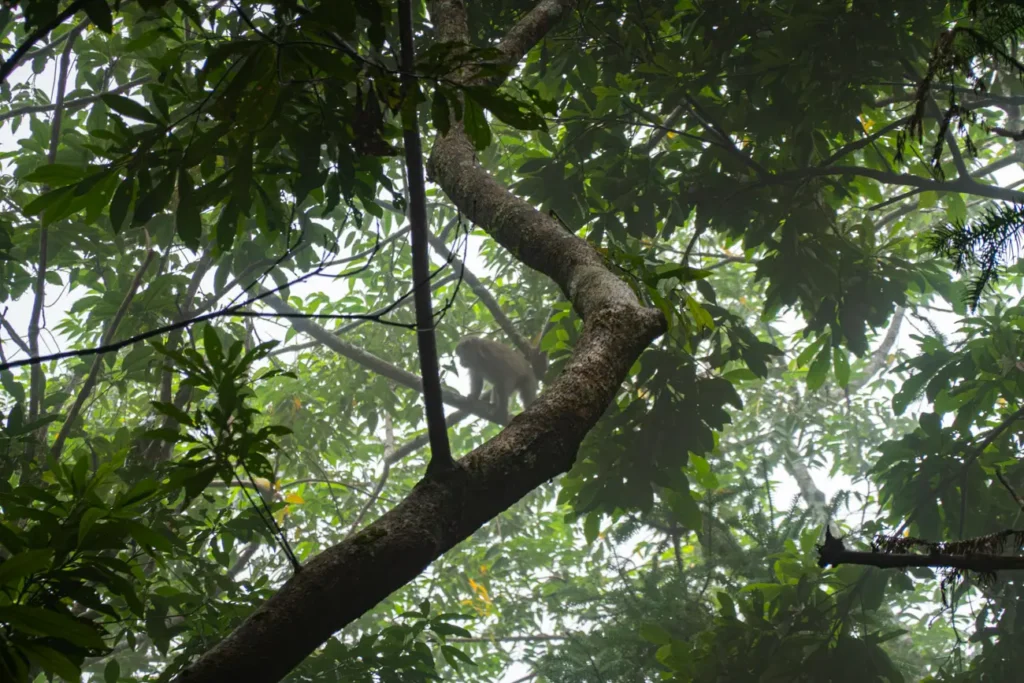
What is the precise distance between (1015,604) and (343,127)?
4.70 metres

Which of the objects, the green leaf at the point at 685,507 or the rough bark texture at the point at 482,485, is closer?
the rough bark texture at the point at 482,485

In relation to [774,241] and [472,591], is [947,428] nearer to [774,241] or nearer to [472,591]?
[774,241]

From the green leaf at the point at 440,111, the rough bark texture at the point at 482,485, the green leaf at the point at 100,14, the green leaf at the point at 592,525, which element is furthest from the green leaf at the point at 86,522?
the green leaf at the point at 592,525

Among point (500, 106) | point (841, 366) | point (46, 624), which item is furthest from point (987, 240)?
point (841, 366)

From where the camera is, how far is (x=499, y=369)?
7594 mm

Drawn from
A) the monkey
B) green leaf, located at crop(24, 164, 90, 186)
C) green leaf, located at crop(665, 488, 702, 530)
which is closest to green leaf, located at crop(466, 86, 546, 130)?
green leaf, located at crop(24, 164, 90, 186)

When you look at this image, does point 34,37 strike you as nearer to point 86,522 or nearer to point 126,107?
point 126,107

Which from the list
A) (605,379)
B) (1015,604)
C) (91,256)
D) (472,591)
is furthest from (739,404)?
(472,591)

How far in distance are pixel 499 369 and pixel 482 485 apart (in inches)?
235

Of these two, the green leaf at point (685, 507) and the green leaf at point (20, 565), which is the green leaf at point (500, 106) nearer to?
the green leaf at point (20, 565)

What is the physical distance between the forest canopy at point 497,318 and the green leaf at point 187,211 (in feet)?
0.04

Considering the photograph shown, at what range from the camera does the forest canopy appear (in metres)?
1.61

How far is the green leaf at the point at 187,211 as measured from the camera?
1.99m

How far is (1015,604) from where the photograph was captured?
456 centimetres
